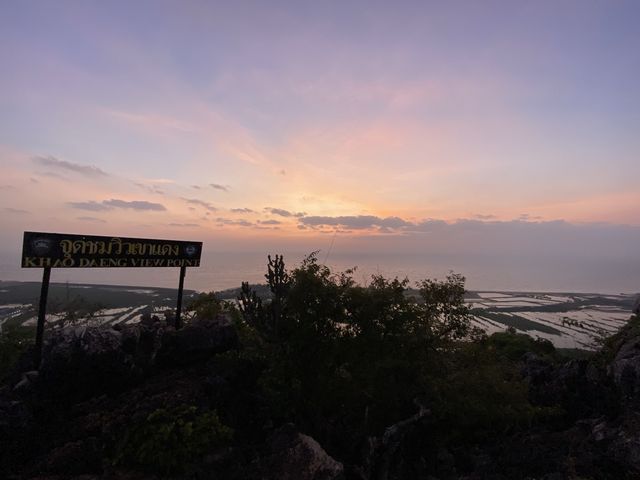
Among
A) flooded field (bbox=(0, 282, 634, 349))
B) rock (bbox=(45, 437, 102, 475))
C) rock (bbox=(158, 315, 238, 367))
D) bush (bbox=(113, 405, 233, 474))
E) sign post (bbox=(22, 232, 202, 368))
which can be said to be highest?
sign post (bbox=(22, 232, 202, 368))

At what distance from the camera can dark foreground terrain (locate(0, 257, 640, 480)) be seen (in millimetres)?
11328

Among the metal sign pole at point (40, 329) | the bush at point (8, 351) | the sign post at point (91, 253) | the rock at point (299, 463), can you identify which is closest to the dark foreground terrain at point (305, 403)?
the rock at point (299, 463)

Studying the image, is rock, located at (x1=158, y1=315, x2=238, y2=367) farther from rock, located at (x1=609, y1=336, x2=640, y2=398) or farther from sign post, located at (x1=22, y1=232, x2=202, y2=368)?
rock, located at (x1=609, y1=336, x2=640, y2=398)

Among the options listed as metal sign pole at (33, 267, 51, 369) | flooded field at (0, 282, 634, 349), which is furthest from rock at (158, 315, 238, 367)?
flooded field at (0, 282, 634, 349)

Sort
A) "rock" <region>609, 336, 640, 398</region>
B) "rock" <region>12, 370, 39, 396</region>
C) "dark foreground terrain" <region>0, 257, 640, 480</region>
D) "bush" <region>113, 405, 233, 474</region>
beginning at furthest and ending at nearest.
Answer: "rock" <region>609, 336, 640, 398</region> → "rock" <region>12, 370, 39, 396</region> → "dark foreground terrain" <region>0, 257, 640, 480</region> → "bush" <region>113, 405, 233, 474</region>

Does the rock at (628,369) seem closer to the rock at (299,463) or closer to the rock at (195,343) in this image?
the rock at (299,463)

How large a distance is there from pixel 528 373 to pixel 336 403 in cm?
1827

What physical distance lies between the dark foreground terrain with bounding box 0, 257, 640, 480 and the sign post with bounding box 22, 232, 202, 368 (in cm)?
290

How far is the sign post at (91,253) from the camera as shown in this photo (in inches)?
579

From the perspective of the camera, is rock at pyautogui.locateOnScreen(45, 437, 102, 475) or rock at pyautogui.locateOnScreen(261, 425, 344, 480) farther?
rock at pyautogui.locateOnScreen(45, 437, 102, 475)

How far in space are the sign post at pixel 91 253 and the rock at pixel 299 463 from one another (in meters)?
10.8

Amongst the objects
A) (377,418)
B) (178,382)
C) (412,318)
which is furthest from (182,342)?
(412,318)

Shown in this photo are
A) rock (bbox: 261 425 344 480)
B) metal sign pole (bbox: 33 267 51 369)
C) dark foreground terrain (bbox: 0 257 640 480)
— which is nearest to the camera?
rock (bbox: 261 425 344 480)

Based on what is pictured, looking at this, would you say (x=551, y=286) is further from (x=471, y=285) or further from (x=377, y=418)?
(x=377, y=418)
